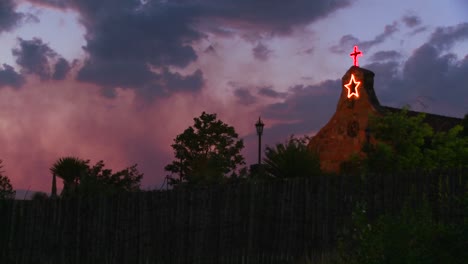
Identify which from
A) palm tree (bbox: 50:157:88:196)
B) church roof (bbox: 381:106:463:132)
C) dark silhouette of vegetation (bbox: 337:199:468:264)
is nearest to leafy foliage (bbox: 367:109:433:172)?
church roof (bbox: 381:106:463:132)

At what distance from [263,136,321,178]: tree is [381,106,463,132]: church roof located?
36.2 ft

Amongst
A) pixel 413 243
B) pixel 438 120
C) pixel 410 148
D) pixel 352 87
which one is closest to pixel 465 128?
pixel 438 120

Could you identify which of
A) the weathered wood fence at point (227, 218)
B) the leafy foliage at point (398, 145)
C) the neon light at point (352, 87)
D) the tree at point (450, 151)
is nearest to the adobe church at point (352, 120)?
the neon light at point (352, 87)

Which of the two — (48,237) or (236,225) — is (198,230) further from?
(48,237)

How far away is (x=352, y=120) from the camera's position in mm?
30750

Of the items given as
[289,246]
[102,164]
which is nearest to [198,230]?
[289,246]

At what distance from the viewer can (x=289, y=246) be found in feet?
41.9

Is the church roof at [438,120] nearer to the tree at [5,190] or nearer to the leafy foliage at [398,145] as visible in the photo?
the leafy foliage at [398,145]

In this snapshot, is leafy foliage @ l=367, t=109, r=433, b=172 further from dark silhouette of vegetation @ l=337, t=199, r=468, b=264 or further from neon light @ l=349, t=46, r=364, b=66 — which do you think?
dark silhouette of vegetation @ l=337, t=199, r=468, b=264

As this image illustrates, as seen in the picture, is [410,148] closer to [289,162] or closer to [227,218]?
[289,162]

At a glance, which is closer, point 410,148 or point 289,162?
point 289,162

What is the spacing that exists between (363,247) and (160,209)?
7.20m

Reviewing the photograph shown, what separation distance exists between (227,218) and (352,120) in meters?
18.2

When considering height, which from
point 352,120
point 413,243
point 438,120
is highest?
point 438,120
